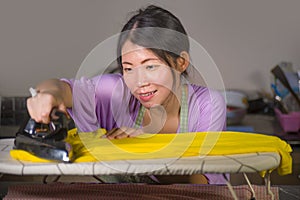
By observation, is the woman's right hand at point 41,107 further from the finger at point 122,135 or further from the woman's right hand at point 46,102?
the finger at point 122,135

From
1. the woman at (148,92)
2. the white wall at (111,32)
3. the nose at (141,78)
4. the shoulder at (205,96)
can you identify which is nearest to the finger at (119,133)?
the woman at (148,92)

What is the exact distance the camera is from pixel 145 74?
0.97 meters

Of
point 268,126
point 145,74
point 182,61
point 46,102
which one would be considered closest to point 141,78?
point 145,74

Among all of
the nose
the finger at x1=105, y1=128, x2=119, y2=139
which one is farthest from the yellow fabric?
the nose

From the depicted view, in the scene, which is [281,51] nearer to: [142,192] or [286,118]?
[286,118]

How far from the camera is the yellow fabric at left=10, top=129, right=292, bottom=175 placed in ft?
2.49

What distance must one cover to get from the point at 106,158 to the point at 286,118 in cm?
103

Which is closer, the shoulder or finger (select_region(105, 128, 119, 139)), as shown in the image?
finger (select_region(105, 128, 119, 139))

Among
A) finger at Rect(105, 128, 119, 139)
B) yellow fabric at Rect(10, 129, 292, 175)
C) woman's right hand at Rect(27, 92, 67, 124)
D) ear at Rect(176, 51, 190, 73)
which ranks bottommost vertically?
finger at Rect(105, 128, 119, 139)

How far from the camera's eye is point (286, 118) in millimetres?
1655

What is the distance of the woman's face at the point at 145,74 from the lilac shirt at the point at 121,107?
0.15 feet

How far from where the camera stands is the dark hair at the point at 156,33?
97 cm

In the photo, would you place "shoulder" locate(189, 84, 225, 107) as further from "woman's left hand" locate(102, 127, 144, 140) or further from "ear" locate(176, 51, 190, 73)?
"woman's left hand" locate(102, 127, 144, 140)

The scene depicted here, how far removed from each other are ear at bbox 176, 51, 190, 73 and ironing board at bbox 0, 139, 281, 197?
13.2 inches
